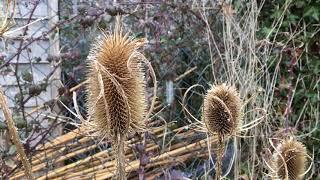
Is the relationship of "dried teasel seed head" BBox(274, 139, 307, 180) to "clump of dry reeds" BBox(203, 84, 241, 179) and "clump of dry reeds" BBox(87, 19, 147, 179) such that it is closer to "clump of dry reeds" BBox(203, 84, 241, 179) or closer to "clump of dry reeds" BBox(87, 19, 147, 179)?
"clump of dry reeds" BBox(203, 84, 241, 179)

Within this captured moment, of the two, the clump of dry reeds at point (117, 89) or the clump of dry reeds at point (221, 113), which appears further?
the clump of dry reeds at point (221, 113)

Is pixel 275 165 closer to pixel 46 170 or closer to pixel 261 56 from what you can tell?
pixel 46 170

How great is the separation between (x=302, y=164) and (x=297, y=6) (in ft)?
7.22

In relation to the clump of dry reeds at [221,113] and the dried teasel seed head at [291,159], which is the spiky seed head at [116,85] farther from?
the dried teasel seed head at [291,159]

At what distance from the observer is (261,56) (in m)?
3.76

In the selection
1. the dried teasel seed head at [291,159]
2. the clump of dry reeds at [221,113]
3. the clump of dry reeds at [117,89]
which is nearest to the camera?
the clump of dry reeds at [117,89]

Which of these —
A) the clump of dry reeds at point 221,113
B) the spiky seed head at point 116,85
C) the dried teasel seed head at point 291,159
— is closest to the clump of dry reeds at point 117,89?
the spiky seed head at point 116,85

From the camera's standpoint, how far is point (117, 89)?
4.08 ft

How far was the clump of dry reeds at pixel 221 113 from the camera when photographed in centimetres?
154

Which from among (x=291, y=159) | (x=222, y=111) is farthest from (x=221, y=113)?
(x=291, y=159)

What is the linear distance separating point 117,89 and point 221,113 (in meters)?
0.41

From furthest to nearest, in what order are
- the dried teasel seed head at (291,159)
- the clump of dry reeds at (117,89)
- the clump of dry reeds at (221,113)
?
the dried teasel seed head at (291,159) < the clump of dry reeds at (221,113) < the clump of dry reeds at (117,89)

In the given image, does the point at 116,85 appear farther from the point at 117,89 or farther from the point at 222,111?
the point at 222,111

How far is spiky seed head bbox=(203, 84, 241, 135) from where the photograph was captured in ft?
5.08
